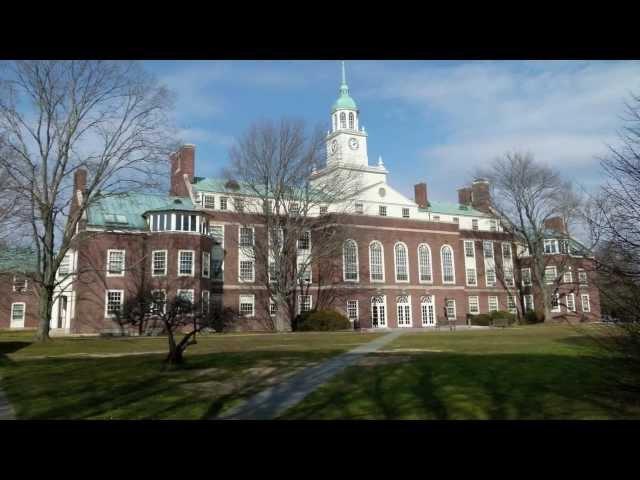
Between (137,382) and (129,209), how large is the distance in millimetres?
31800

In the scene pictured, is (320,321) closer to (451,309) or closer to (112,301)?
(112,301)

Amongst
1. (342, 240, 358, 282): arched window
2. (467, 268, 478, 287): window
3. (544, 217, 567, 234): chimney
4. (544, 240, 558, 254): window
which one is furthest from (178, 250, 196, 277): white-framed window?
(544, 240, 558, 254): window

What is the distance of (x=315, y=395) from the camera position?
31.5 ft

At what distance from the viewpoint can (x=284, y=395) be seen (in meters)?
9.66

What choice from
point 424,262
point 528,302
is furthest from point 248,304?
point 528,302

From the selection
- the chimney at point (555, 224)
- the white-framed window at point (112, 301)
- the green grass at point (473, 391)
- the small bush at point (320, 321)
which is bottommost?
the green grass at point (473, 391)

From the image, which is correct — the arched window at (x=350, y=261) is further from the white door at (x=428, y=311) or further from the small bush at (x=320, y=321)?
the white door at (x=428, y=311)

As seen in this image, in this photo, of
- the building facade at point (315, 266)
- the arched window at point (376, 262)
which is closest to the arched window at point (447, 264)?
the building facade at point (315, 266)

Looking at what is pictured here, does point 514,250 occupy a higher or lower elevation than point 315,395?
higher

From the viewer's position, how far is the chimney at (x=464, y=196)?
2534 inches

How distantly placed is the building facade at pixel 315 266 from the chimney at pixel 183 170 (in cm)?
9
